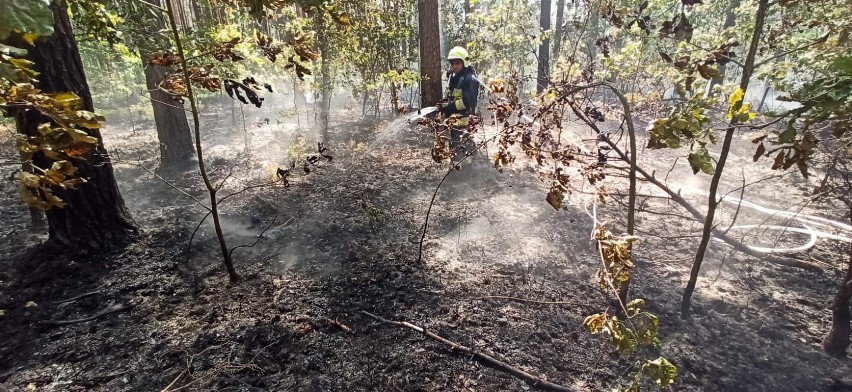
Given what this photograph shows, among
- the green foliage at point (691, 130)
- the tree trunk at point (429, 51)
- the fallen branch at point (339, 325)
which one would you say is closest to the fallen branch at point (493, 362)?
the fallen branch at point (339, 325)

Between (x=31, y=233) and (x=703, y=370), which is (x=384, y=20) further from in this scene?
(x=703, y=370)

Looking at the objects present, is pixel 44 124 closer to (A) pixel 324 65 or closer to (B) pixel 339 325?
(B) pixel 339 325

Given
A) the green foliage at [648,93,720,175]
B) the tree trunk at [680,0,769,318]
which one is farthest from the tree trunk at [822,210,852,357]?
the green foliage at [648,93,720,175]

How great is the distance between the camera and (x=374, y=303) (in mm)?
3576

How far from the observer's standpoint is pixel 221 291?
361 centimetres

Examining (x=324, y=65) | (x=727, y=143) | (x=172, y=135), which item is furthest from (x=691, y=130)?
(x=324, y=65)

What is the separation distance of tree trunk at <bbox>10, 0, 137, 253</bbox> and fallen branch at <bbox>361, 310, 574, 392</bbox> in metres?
3.02

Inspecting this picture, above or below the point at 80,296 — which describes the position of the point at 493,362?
below

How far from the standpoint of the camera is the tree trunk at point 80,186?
356 centimetres

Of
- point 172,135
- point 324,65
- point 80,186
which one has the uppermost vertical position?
point 324,65

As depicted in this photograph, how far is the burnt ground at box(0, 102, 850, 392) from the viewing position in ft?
9.27

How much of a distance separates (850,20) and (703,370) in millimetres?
2744

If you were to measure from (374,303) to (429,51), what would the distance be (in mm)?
5849

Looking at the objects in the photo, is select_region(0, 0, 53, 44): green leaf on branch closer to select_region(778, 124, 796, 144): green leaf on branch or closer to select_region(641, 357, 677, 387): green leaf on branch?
select_region(641, 357, 677, 387): green leaf on branch
